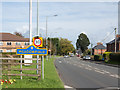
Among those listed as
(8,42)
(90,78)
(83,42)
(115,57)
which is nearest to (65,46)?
(83,42)

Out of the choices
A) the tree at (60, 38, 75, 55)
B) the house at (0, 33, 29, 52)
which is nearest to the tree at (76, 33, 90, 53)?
the tree at (60, 38, 75, 55)

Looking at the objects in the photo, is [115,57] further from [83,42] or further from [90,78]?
[83,42]

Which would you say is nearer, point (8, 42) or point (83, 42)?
point (8, 42)

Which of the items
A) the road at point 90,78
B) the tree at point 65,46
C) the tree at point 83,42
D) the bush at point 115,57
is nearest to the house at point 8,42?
the bush at point 115,57

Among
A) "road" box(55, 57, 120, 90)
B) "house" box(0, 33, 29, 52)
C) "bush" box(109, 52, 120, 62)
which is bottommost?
"road" box(55, 57, 120, 90)

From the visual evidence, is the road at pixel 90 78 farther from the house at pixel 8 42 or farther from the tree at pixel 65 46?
the tree at pixel 65 46

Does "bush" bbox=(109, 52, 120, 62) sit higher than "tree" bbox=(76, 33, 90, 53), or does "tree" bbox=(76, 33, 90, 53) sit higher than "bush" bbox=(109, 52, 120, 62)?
"tree" bbox=(76, 33, 90, 53)

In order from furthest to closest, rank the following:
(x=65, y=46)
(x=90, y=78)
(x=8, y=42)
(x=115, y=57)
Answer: (x=65, y=46) → (x=8, y=42) → (x=115, y=57) → (x=90, y=78)

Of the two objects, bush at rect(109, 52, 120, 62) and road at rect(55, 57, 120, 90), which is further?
bush at rect(109, 52, 120, 62)

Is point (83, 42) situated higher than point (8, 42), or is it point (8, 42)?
point (83, 42)

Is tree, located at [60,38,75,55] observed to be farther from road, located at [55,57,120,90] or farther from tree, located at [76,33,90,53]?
road, located at [55,57,120,90]

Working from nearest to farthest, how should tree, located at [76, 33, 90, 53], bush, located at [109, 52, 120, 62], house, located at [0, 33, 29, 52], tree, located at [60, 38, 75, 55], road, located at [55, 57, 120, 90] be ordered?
road, located at [55, 57, 120, 90]
bush, located at [109, 52, 120, 62]
house, located at [0, 33, 29, 52]
tree, located at [76, 33, 90, 53]
tree, located at [60, 38, 75, 55]

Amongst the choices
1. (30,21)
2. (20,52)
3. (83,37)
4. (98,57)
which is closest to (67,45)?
(83,37)

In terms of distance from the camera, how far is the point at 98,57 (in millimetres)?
55281
